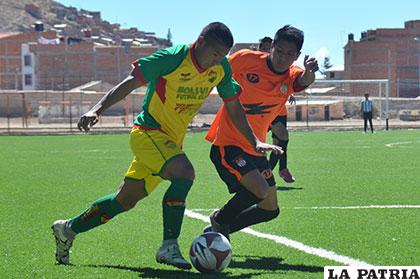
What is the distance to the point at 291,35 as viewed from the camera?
7.36 meters

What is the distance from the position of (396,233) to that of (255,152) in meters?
1.72

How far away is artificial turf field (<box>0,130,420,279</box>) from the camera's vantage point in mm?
6730

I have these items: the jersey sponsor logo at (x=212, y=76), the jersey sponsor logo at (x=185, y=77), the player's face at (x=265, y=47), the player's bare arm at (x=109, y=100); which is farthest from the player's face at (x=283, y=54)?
the player's face at (x=265, y=47)

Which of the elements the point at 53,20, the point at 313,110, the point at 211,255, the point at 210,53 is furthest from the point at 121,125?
the point at 53,20

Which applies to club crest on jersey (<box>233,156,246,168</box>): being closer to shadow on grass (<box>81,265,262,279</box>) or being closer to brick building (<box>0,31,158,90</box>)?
shadow on grass (<box>81,265,262,279</box>)

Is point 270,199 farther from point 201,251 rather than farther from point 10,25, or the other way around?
point 10,25

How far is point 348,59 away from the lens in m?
92.8

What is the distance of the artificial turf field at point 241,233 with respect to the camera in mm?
6730

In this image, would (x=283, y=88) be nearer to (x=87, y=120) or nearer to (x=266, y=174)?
(x=266, y=174)

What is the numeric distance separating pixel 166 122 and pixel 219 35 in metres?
0.82

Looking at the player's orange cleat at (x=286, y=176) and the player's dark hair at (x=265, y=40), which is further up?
the player's dark hair at (x=265, y=40)

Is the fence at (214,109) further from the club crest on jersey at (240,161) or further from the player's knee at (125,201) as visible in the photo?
the player's knee at (125,201)

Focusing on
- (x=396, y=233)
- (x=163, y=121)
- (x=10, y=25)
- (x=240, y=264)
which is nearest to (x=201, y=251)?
(x=240, y=264)

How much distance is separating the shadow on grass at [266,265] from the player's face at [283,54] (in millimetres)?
1763
